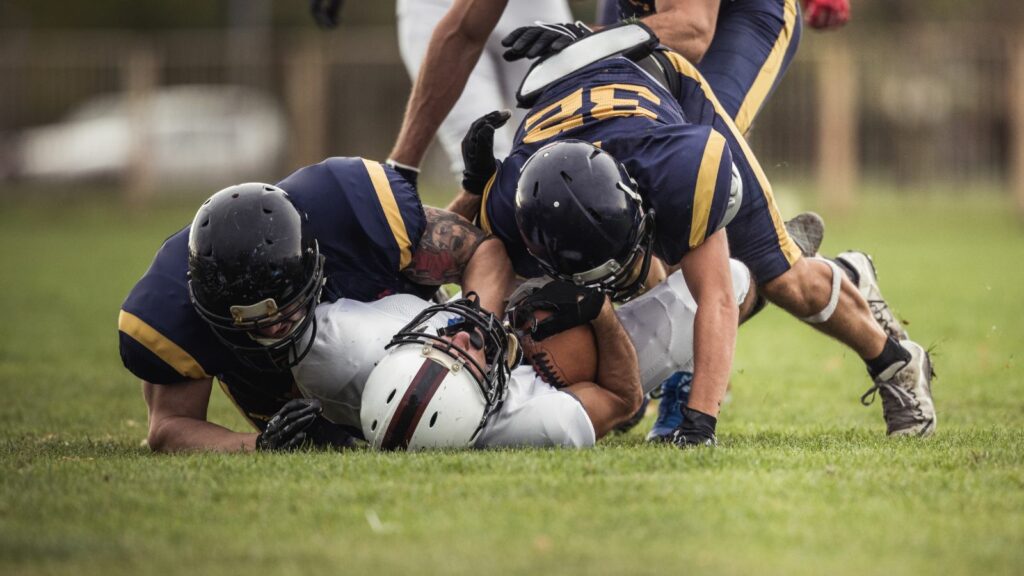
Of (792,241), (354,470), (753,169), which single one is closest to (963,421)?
(792,241)

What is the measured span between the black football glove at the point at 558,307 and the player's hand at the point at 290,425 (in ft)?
2.29

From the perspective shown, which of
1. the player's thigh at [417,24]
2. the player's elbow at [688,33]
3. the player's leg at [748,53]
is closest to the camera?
the player's elbow at [688,33]

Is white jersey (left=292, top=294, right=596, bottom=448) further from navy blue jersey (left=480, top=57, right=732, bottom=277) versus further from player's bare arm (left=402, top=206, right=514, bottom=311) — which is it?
navy blue jersey (left=480, top=57, right=732, bottom=277)

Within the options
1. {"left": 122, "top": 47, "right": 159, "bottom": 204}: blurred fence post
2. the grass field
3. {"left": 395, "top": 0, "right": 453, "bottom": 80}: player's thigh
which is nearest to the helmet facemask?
the grass field

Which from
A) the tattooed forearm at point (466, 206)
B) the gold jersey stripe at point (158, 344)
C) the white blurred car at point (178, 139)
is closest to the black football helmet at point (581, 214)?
the tattooed forearm at point (466, 206)

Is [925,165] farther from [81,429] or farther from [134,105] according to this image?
[81,429]

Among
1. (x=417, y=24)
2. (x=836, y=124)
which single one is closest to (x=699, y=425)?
(x=417, y=24)

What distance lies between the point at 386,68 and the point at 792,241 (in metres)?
15.7

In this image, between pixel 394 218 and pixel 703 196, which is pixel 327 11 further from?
pixel 703 196

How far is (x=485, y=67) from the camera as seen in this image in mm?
6082

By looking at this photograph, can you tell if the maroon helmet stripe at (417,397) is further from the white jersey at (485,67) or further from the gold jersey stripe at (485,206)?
the white jersey at (485,67)

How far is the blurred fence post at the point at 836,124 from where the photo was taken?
17.1 meters

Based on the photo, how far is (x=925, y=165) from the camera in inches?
768

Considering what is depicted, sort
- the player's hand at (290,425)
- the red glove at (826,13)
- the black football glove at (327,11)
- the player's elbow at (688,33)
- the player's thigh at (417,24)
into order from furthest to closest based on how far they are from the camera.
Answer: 1. the black football glove at (327,11)
2. the player's thigh at (417,24)
3. the red glove at (826,13)
4. the player's elbow at (688,33)
5. the player's hand at (290,425)
